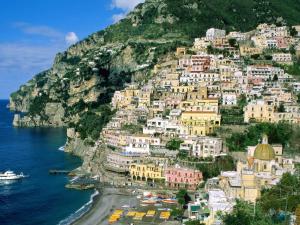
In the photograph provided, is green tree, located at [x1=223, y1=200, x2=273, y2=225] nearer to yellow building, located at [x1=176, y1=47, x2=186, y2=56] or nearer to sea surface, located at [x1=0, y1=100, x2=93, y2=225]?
sea surface, located at [x1=0, y1=100, x2=93, y2=225]

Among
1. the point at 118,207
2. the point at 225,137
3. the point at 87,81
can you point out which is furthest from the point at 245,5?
the point at 118,207

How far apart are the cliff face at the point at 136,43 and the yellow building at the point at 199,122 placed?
39.1 metres

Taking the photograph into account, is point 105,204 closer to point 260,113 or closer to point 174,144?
point 174,144

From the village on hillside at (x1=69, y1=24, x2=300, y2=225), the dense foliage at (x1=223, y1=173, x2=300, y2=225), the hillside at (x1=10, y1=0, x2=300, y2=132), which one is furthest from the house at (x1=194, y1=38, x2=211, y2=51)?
the dense foliage at (x1=223, y1=173, x2=300, y2=225)

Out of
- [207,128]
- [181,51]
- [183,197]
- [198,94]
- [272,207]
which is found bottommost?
[183,197]

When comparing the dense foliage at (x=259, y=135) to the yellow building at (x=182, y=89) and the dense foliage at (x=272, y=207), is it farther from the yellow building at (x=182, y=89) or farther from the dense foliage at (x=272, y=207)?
the dense foliage at (x=272, y=207)

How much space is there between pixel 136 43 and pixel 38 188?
2735 inches

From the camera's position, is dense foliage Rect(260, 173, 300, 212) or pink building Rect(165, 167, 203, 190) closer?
dense foliage Rect(260, 173, 300, 212)

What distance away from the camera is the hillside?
131 meters

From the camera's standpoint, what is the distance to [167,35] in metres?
136

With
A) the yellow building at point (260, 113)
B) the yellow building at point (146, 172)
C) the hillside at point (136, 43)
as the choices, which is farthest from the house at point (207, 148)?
the hillside at point (136, 43)

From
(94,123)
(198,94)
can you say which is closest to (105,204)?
(198,94)

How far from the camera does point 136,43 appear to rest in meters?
137

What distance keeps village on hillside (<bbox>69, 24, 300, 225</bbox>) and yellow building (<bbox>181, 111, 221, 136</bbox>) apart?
14 centimetres
